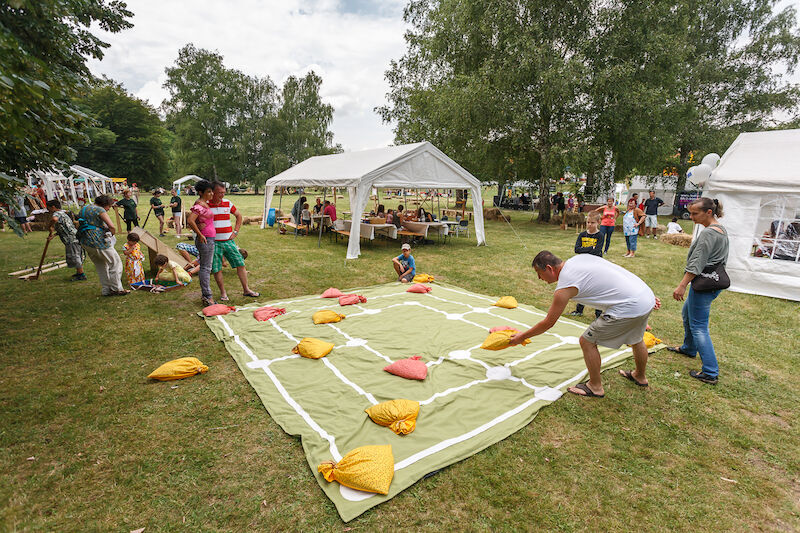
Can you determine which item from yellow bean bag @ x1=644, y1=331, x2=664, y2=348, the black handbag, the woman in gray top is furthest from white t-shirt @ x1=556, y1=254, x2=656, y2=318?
yellow bean bag @ x1=644, y1=331, x2=664, y2=348

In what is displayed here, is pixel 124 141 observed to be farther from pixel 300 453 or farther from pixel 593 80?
pixel 300 453

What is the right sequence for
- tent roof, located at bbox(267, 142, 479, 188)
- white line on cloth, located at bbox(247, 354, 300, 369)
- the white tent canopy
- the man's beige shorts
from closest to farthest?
the man's beige shorts < white line on cloth, located at bbox(247, 354, 300, 369) < the white tent canopy < tent roof, located at bbox(267, 142, 479, 188)

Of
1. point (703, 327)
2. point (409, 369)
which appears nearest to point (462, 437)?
point (409, 369)

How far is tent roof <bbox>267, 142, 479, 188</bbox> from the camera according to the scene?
988 cm

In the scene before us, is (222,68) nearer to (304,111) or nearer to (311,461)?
(304,111)

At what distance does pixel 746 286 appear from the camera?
7340 millimetres

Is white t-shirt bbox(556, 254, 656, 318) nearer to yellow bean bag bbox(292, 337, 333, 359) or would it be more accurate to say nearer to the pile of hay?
yellow bean bag bbox(292, 337, 333, 359)

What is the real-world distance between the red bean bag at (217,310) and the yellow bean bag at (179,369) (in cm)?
157

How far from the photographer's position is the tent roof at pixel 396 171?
32.4ft

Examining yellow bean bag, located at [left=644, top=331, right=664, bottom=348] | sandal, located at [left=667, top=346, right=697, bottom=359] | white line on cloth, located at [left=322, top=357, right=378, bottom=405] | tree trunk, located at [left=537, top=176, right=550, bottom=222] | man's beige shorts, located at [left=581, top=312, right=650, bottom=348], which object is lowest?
white line on cloth, located at [left=322, top=357, right=378, bottom=405]

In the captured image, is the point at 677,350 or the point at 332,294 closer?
the point at 677,350

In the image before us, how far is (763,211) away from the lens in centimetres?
712

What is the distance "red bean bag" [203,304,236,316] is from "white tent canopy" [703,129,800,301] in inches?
377

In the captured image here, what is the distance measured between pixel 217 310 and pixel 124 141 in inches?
1814
